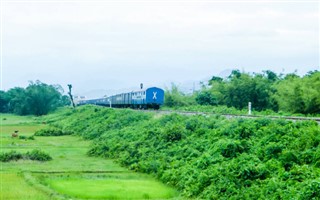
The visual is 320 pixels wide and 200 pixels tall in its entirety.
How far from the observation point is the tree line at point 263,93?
1243 inches

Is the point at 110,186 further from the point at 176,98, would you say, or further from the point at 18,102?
the point at 18,102

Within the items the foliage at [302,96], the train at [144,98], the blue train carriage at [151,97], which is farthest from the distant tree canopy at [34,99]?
the foliage at [302,96]

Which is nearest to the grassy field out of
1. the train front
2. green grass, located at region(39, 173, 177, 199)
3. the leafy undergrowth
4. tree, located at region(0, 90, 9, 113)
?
green grass, located at region(39, 173, 177, 199)

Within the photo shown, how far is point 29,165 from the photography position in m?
23.7

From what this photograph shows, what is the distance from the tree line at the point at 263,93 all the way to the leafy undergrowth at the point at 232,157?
33.8ft

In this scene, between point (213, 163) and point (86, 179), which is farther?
point (86, 179)

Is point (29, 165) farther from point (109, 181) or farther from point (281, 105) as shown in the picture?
point (281, 105)

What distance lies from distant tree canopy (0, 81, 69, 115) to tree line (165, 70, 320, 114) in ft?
123

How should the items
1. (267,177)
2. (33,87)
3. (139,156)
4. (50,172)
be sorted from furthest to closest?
(33,87) < (139,156) < (50,172) < (267,177)

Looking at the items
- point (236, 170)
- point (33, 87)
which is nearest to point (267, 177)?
point (236, 170)

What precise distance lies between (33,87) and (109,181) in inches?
2945

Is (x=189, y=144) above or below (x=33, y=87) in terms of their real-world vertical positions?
Result: below

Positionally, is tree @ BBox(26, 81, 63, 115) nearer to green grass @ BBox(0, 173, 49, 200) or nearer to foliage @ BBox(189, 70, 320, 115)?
foliage @ BBox(189, 70, 320, 115)

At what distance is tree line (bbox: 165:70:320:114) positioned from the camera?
31.6 metres
